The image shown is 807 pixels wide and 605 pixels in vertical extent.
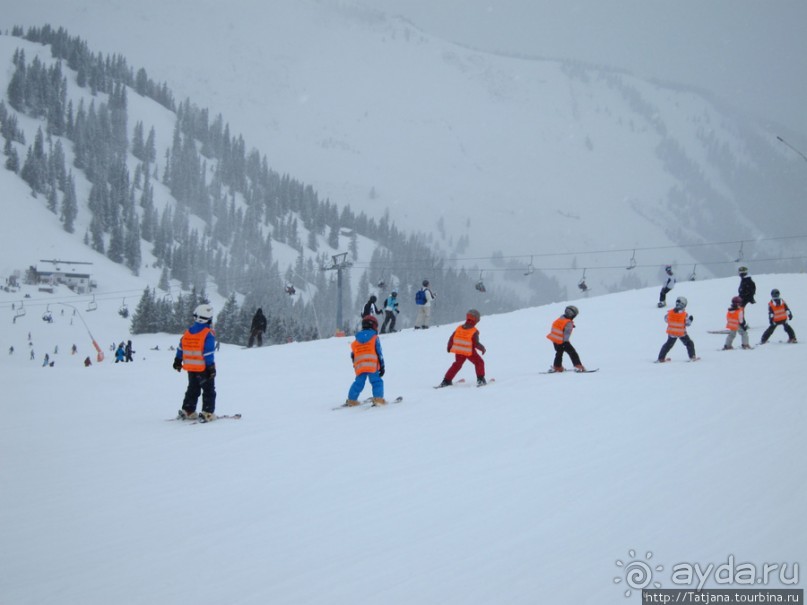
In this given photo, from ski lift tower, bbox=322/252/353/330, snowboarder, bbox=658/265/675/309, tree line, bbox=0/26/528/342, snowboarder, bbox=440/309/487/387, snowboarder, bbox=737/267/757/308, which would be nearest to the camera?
snowboarder, bbox=440/309/487/387

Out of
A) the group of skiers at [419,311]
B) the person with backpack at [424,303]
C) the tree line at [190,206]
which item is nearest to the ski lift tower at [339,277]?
the group of skiers at [419,311]

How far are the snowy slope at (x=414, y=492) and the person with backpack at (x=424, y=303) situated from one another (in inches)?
469

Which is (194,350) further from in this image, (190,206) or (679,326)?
(190,206)

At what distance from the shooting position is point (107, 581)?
3926 mm

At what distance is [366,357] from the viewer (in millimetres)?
10086

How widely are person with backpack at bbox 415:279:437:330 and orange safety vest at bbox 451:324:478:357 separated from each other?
11008mm

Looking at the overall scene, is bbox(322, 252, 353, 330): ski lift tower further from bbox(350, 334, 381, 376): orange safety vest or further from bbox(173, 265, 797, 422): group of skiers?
bbox(350, 334, 381, 376): orange safety vest

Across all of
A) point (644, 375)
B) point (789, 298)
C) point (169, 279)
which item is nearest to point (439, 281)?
point (169, 279)

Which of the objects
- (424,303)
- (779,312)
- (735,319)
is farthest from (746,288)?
(424,303)

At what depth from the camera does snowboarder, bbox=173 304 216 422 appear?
9062 millimetres

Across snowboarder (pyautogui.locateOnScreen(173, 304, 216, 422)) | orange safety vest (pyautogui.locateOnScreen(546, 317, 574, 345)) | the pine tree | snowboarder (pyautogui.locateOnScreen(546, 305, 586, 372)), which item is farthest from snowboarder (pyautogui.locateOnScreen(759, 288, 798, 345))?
the pine tree

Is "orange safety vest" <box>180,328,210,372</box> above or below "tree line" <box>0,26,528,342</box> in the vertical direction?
below

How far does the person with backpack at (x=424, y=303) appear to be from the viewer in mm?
23250

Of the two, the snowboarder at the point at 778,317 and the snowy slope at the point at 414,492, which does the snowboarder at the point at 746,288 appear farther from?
the snowy slope at the point at 414,492
